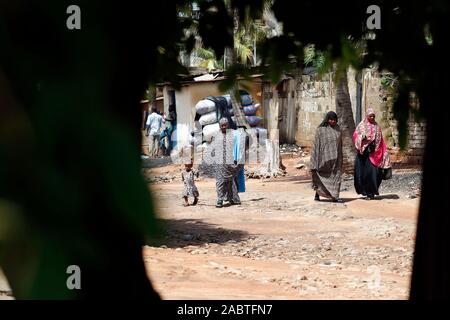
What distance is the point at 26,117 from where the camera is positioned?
771 mm

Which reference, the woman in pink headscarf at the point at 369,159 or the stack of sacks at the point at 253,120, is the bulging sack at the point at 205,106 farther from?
the woman in pink headscarf at the point at 369,159

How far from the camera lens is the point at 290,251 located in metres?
9.26

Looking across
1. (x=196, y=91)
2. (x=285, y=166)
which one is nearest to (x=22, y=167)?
(x=285, y=166)

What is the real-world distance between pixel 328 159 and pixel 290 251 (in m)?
4.58

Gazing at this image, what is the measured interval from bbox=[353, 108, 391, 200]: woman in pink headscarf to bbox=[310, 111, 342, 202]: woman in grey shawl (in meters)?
0.37

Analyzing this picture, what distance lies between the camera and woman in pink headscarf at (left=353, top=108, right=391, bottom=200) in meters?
13.5

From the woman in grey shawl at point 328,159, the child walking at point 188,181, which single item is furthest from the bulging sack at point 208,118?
the child walking at point 188,181

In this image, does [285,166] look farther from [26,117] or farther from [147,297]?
[26,117]

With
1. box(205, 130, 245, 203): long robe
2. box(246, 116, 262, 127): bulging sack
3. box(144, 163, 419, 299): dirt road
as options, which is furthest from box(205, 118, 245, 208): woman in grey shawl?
box(246, 116, 262, 127): bulging sack

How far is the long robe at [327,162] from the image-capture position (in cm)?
1339

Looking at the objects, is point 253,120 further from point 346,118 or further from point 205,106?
point 346,118

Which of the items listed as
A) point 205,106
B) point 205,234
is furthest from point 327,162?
point 205,106

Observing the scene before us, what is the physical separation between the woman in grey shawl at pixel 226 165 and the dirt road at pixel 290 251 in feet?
1.02
